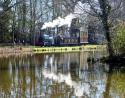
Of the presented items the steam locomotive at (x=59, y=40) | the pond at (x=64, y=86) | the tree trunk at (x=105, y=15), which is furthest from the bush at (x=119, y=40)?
the steam locomotive at (x=59, y=40)

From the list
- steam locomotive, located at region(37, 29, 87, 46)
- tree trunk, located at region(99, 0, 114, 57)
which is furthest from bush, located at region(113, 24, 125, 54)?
steam locomotive, located at region(37, 29, 87, 46)

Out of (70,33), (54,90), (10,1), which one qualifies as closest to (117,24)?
(54,90)

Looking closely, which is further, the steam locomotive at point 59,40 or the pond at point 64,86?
the steam locomotive at point 59,40

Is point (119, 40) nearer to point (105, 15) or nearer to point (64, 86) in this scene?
point (105, 15)

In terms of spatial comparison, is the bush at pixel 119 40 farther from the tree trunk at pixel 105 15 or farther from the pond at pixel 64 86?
the pond at pixel 64 86

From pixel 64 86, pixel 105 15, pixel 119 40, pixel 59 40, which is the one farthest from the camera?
pixel 59 40

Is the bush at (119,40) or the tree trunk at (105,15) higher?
the tree trunk at (105,15)

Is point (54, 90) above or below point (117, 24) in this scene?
below

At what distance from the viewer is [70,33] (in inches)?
2534

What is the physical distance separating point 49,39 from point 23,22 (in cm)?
670

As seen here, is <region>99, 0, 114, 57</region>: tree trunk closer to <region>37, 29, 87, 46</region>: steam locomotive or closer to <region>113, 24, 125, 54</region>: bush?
<region>113, 24, 125, 54</region>: bush

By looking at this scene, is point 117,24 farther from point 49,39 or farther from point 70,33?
point 70,33

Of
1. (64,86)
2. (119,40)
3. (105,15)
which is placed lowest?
(64,86)

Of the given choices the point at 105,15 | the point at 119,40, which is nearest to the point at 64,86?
the point at 119,40
